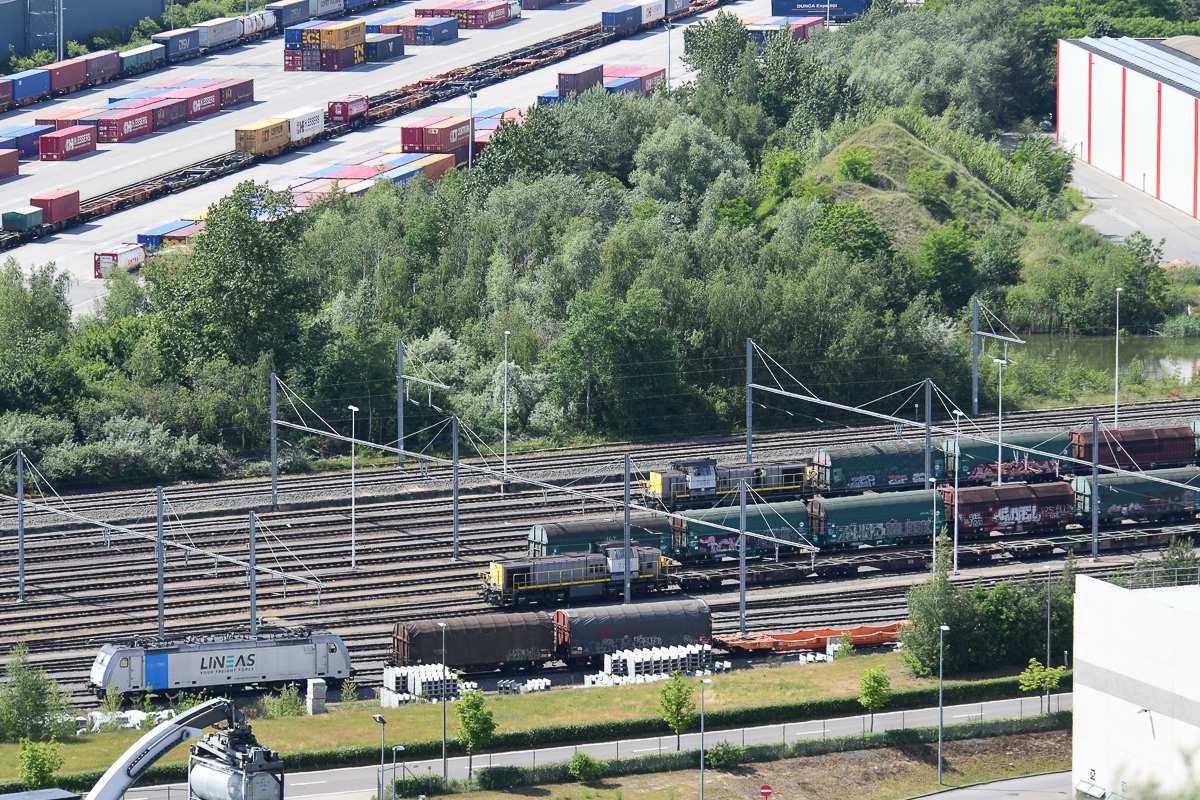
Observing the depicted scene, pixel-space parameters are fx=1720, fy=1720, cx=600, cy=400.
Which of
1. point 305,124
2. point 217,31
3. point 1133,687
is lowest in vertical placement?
point 1133,687

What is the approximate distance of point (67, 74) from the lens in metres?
140

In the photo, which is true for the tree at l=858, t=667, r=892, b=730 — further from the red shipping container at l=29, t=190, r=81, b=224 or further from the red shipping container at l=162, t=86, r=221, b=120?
the red shipping container at l=162, t=86, r=221, b=120

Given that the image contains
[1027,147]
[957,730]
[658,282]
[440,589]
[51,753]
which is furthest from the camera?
[1027,147]

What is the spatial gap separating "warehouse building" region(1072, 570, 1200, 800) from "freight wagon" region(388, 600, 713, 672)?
17696 mm

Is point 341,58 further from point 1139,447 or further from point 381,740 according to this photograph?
point 381,740

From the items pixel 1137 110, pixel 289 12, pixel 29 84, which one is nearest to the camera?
pixel 1137 110

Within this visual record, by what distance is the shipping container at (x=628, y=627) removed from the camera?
202ft

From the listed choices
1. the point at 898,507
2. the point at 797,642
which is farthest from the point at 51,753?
the point at 898,507

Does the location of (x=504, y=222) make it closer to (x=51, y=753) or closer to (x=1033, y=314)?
(x=1033, y=314)

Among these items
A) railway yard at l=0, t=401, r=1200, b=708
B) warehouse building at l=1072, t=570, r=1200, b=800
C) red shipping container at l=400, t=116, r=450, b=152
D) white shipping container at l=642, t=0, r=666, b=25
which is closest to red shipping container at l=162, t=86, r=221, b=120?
red shipping container at l=400, t=116, r=450, b=152

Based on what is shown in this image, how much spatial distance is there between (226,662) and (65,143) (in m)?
78.3

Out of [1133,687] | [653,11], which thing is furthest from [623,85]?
[1133,687]

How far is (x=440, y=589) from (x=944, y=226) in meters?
49.7

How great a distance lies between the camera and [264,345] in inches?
3344
